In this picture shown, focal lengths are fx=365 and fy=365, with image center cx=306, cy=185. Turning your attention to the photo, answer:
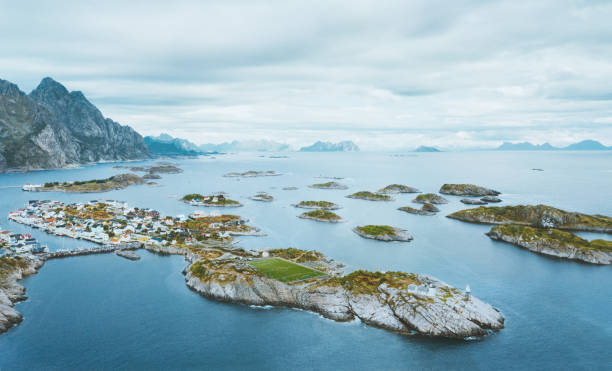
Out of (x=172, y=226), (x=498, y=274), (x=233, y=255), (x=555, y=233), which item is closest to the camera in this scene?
(x=498, y=274)

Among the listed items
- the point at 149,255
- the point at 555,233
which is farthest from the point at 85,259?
the point at 555,233

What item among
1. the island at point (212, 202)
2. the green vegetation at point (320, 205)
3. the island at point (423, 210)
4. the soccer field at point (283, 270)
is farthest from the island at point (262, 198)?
the soccer field at point (283, 270)

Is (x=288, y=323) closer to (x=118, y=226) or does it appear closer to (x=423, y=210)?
(x=118, y=226)

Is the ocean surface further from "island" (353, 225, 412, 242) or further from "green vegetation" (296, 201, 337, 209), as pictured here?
"green vegetation" (296, 201, 337, 209)

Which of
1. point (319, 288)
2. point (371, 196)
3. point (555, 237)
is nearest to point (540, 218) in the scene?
point (555, 237)

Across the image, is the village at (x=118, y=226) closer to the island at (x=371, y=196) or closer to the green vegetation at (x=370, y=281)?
the green vegetation at (x=370, y=281)

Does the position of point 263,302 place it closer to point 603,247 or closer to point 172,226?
point 172,226
